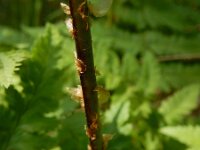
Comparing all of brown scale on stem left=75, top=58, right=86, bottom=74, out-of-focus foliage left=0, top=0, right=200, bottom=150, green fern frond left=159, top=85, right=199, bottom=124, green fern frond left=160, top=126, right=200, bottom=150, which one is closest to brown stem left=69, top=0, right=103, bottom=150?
brown scale on stem left=75, top=58, right=86, bottom=74

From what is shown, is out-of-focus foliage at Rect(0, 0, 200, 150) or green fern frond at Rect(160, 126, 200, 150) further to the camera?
green fern frond at Rect(160, 126, 200, 150)

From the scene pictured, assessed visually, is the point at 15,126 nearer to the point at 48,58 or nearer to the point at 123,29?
the point at 48,58

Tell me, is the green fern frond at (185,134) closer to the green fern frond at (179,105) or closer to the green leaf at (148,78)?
the green fern frond at (179,105)

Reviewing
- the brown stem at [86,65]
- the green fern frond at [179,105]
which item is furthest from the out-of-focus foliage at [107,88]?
the brown stem at [86,65]

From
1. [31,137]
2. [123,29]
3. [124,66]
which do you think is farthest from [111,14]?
[31,137]

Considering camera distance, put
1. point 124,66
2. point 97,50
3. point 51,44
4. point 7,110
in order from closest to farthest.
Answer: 1. point 7,110
2. point 51,44
3. point 97,50
4. point 124,66

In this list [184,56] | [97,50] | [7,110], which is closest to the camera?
[7,110]

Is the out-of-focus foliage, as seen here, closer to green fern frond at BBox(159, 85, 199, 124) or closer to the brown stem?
green fern frond at BBox(159, 85, 199, 124)
